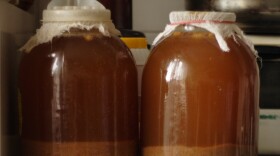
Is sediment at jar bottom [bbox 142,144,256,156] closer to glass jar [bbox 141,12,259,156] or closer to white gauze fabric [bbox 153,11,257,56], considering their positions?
glass jar [bbox 141,12,259,156]

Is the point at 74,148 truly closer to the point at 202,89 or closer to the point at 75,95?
the point at 75,95

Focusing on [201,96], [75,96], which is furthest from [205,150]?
[75,96]

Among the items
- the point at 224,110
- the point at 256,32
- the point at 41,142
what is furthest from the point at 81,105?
the point at 256,32

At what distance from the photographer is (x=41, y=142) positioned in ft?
2.15

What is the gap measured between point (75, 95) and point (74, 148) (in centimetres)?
7

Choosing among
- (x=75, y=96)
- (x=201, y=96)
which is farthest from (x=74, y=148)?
(x=201, y=96)

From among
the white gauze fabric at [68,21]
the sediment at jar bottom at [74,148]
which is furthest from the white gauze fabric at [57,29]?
the sediment at jar bottom at [74,148]

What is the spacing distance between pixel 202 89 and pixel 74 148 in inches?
6.9

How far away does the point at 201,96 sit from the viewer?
0.64 meters

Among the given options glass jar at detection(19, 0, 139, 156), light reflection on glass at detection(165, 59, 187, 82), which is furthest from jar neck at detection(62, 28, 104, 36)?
light reflection on glass at detection(165, 59, 187, 82)

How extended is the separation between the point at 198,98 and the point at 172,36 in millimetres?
90

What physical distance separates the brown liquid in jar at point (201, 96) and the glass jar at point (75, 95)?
0.05 metres

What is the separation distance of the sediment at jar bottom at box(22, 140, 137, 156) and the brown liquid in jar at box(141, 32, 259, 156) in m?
0.06

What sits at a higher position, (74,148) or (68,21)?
(68,21)
